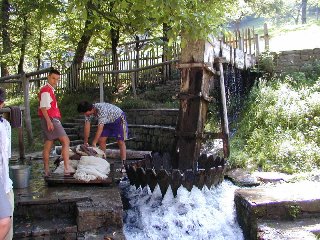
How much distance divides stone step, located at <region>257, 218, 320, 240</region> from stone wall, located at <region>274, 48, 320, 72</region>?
785 centimetres

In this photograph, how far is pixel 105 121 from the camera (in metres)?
7.23

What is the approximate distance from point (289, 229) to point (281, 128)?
442cm

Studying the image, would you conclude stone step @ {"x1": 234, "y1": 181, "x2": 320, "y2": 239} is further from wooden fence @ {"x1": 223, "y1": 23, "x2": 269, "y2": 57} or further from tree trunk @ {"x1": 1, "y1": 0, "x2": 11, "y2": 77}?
tree trunk @ {"x1": 1, "y1": 0, "x2": 11, "y2": 77}

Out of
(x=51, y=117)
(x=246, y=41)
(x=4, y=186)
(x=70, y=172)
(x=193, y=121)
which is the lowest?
(x=70, y=172)

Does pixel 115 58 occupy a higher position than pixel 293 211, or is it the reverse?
pixel 115 58

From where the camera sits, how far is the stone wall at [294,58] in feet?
39.5

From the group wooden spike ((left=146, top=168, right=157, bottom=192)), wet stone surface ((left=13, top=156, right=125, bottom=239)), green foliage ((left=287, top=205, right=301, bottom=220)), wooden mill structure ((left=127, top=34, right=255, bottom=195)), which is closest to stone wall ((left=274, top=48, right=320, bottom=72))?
wooden mill structure ((left=127, top=34, right=255, bottom=195))

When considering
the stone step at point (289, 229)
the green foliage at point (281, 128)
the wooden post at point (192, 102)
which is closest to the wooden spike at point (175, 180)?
the wooden post at point (192, 102)

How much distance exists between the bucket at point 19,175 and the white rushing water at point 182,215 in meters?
1.66

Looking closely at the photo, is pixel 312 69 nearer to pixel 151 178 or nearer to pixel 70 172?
pixel 151 178

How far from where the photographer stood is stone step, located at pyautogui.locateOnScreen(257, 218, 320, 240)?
15.0 ft

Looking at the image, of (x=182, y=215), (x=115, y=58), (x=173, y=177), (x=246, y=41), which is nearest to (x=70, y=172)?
(x=173, y=177)

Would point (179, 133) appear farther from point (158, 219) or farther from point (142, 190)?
point (158, 219)

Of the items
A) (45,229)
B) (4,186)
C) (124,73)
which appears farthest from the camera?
(124,73)
